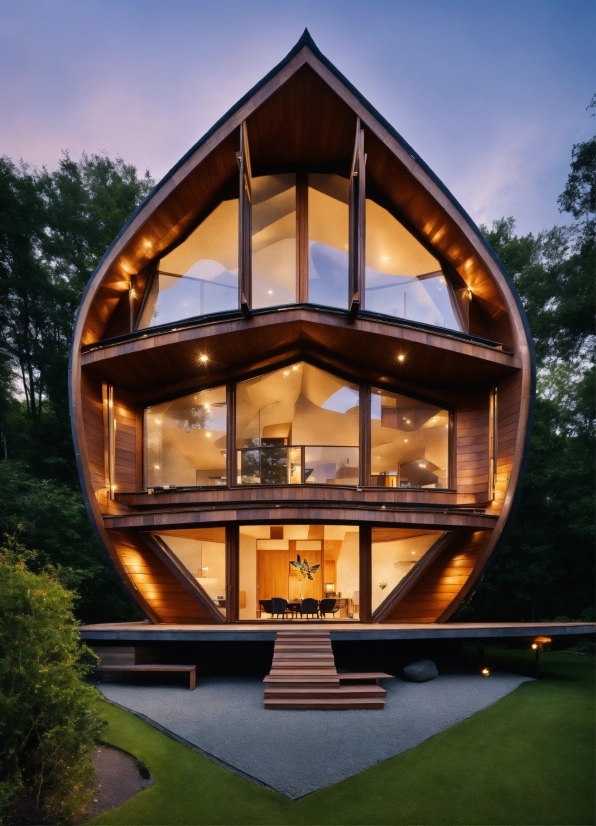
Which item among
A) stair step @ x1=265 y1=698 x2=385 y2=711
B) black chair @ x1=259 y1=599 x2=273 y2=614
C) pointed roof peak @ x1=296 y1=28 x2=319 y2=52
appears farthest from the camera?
black chair @ x1=259 y1=599 x2=273 y2=614

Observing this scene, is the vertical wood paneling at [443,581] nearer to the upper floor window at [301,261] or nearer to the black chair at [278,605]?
the black chair at [278,605]

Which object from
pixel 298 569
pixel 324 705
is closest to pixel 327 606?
pixel 298 569

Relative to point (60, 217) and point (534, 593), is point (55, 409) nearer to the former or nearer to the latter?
point (60, 217)

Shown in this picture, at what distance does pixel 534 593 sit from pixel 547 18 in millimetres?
20427

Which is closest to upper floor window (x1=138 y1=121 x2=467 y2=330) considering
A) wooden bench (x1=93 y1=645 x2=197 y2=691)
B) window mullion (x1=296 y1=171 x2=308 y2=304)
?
window mullion (x1=296 y1=171 x2=308 y2=304)

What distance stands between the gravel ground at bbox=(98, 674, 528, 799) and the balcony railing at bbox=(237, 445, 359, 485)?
162 inches

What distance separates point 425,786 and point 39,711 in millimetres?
3861

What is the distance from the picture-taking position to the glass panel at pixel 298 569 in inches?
503

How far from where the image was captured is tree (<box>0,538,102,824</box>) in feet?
17.1

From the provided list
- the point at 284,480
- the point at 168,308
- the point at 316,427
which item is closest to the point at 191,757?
the point at 284,480

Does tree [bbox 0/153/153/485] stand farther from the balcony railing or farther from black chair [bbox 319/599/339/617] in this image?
black chair [bbox 319/599/339/617]

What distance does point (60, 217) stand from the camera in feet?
73.0

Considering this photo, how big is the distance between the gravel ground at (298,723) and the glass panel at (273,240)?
7.90 m

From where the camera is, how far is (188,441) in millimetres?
13523
